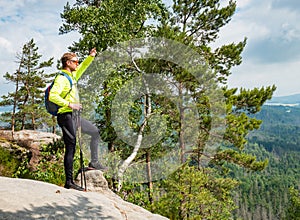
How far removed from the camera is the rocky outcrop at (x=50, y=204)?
3.90 m

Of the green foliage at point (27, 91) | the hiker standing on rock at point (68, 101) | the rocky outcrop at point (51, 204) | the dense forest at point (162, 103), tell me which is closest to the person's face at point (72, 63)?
the hiker standing on rock at point (68, 101)

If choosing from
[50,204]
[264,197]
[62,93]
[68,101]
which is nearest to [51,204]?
[50,204]

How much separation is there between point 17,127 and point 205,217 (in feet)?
77.0

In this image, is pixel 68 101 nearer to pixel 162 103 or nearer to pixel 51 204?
pixel 51 204

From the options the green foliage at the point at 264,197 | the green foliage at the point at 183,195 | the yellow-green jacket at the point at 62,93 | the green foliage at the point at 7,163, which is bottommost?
the green foliage at the point at 264,197

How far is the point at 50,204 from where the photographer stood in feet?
13.9

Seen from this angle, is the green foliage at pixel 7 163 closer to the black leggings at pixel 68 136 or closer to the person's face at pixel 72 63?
the black leggings at pixel 68 136

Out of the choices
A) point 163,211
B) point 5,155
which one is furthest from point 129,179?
point 5,155

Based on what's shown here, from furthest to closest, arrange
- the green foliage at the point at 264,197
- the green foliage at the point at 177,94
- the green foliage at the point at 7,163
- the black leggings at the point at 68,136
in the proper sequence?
the green foliage at the point at 264,197 → the green foliage at the point at 177,94 → the green foliage at the point at 7,163 → the black leggings at the point at 68,136

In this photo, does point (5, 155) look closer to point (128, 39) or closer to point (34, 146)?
point (34, 146)

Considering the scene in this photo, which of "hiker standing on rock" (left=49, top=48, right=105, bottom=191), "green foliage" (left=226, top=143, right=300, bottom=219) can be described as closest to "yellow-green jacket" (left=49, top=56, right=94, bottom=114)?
"hiker standing on rock" (left=49, top=48, right=105, bottom=191)

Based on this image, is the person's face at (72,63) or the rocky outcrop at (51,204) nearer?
the rocky outcrop at (51,204)

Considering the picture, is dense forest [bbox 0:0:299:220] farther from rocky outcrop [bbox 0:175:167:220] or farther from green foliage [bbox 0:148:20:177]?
rocky outcrop [bbox 0:175:167:220]

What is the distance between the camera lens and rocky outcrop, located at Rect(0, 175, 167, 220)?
3896 mm
